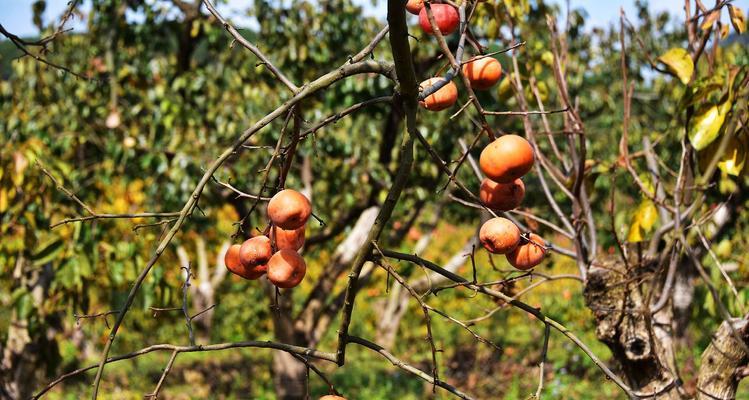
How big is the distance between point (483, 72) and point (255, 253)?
1.51 feet

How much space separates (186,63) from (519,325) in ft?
18.0

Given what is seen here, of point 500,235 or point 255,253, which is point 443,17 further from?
point 255,253

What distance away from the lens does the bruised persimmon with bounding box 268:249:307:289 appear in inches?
43.1

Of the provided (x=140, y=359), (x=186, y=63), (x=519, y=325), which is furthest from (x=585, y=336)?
(x=186, y=63)

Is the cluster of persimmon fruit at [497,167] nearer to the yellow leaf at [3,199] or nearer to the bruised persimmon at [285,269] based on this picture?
the bruised persimmon at [285,269]

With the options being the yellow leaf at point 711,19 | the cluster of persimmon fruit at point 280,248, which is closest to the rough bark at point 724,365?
the yellow leaf at point 711,19

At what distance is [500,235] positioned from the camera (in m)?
1.14

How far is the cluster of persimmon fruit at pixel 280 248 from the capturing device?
3.53 ft

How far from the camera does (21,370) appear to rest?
3629 mm

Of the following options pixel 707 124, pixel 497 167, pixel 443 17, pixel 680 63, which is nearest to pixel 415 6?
pixel 443 17

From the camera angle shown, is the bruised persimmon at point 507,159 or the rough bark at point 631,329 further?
the rough bark at point 631,329

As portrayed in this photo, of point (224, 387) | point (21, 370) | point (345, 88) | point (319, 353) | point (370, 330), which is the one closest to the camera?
point (319, 353)

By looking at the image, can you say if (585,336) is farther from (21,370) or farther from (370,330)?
(21,370)

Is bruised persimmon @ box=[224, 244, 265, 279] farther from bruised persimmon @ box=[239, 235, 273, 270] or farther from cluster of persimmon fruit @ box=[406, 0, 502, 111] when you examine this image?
cluster of persimmon fruit @ box=[406, 0, 502, 111]
